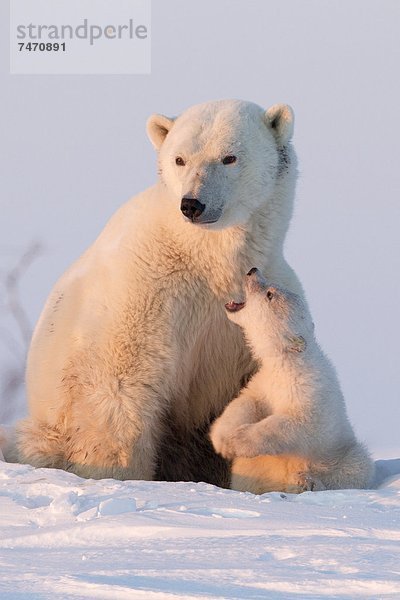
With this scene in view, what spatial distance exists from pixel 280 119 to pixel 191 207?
103cm

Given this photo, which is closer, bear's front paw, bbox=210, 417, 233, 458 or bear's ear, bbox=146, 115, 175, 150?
bear's front paw, bbox=210, 417, 233, 458

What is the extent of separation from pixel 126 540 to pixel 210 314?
2.68 m

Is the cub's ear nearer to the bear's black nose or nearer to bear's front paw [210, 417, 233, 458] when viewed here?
bear's front paw [210, 417, 233, 458]

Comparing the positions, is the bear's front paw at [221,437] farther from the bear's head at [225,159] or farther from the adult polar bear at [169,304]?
the bear's head at [225,159]

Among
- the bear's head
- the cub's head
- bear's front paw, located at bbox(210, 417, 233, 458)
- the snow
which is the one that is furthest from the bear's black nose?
the snow

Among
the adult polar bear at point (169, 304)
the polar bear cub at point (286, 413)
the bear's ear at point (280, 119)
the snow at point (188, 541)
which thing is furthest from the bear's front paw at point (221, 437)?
the bear's ear at point (280, 119)

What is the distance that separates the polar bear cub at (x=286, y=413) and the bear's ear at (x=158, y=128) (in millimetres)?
1061

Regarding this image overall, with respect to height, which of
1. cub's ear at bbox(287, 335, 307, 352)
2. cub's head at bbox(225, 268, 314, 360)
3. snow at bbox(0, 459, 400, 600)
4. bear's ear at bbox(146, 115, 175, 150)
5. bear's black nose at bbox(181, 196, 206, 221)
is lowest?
snow at bbox(0, 459, 400, 600)

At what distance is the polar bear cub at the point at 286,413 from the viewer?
6109mm

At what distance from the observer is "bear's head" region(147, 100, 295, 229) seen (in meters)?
6.27

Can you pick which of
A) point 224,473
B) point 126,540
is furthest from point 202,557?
point 224,473

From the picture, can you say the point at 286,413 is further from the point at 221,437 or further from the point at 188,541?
the point at 188,541

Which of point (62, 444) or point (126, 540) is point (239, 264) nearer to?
point (62, 444)

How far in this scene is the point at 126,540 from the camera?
415 cm
